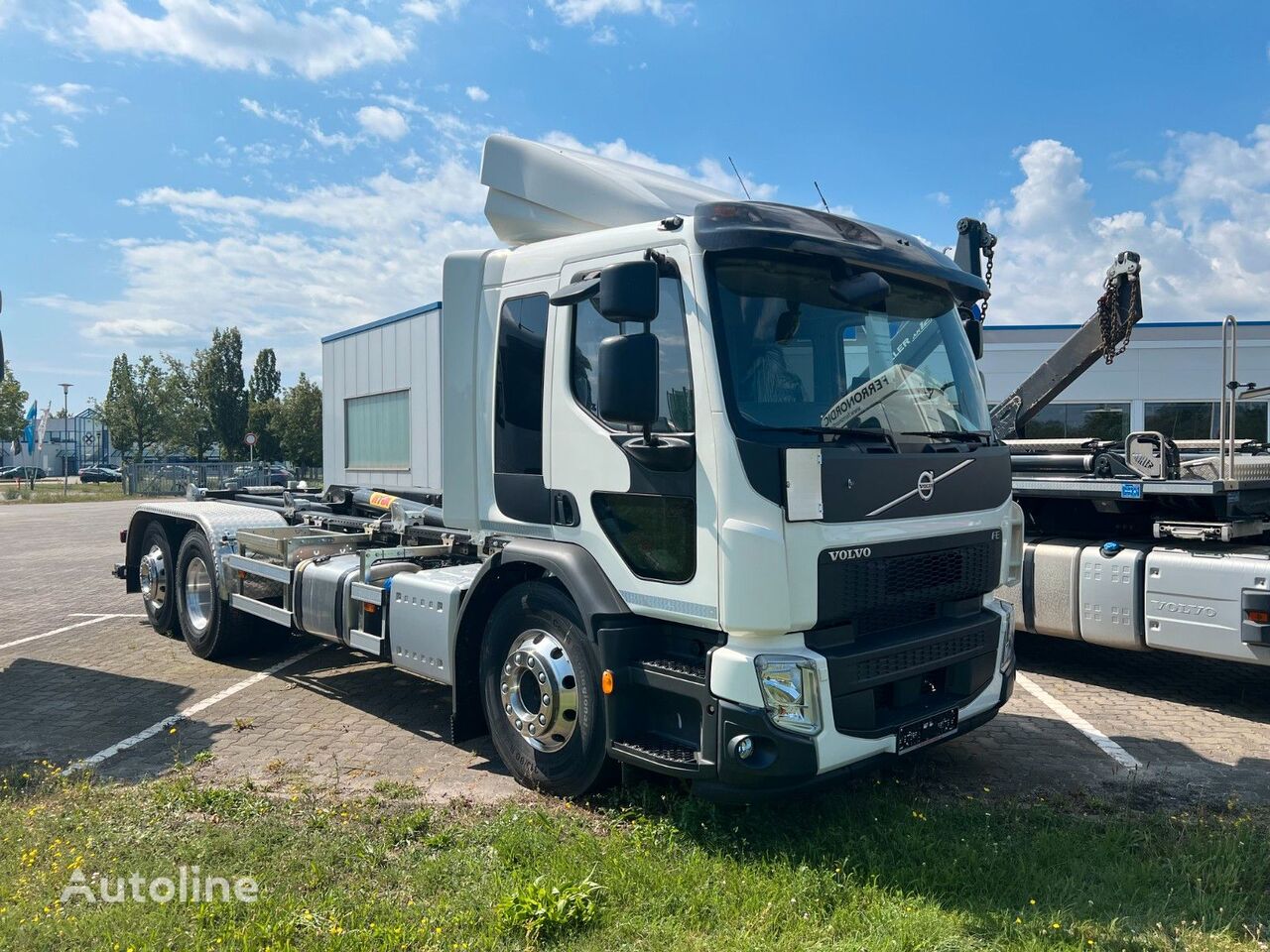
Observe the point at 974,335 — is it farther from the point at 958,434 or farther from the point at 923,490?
the point at 923,490

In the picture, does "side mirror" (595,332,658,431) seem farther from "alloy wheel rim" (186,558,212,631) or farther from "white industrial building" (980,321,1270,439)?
"white industrial building" (980,321,1270,439)

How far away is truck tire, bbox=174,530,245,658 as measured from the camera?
25.3 feet

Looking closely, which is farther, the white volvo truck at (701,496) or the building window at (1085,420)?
the building window at (1085,420)

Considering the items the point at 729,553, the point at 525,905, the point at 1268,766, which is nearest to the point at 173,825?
the point at 525,905

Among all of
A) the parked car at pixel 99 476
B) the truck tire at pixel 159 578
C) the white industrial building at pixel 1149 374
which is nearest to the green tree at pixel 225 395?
the parked car at pixel 99 476

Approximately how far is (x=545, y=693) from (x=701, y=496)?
138 centimetres

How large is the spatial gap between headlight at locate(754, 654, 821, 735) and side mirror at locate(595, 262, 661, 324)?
4.52 ft

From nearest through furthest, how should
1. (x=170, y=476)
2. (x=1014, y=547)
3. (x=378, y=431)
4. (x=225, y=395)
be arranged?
(x=1014, y=547)
(x=378, y=431)
(x=170, y=476)
(x=225, y=395)

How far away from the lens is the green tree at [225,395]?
155 ft

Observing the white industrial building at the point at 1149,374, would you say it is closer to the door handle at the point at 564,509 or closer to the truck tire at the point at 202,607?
the truck tire at the point at 202,607

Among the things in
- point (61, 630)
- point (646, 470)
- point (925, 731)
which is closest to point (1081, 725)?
point (925, 731)

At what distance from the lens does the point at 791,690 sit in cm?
378

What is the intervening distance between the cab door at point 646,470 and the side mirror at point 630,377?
22cm

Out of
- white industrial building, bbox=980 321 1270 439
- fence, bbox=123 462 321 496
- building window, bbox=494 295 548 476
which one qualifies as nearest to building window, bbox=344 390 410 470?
building window, bbox=494 295 548 476
